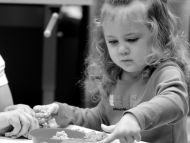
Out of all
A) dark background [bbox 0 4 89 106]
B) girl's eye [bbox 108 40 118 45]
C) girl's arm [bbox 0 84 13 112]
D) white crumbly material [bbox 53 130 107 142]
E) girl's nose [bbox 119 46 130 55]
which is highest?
girl's eye [bbox 108 40 118 45]

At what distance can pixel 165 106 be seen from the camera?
2.44 ft

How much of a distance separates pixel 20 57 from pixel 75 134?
1408 millimetres

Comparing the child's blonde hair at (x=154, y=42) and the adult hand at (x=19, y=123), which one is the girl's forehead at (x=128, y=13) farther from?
the adult hand at (x=19, y=123)

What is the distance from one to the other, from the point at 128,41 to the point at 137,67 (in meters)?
0.10

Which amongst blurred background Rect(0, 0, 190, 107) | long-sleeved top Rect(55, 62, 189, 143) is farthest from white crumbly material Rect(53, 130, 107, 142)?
blurred background Rect(0, 0, 190, 107)

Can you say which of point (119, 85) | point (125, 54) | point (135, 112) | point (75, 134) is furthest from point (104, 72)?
point (135, 112)

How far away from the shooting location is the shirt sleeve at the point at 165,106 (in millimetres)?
699

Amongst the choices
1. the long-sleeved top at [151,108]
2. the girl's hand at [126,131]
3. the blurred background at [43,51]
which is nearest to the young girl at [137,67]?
the long-sleeved top at [151,108]

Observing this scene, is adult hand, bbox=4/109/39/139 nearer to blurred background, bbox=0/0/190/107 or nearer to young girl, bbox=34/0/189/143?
young girl, bbox=34/0/189/143

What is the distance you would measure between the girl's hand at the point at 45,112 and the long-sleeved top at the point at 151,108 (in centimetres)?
2

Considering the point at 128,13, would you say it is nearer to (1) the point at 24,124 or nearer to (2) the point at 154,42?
(2) the point at 154,42

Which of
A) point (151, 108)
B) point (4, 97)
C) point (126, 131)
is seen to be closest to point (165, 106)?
point (151, 108)

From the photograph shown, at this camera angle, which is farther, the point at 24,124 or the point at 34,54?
the point at 34,54

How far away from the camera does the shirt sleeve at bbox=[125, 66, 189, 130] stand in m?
0.70
